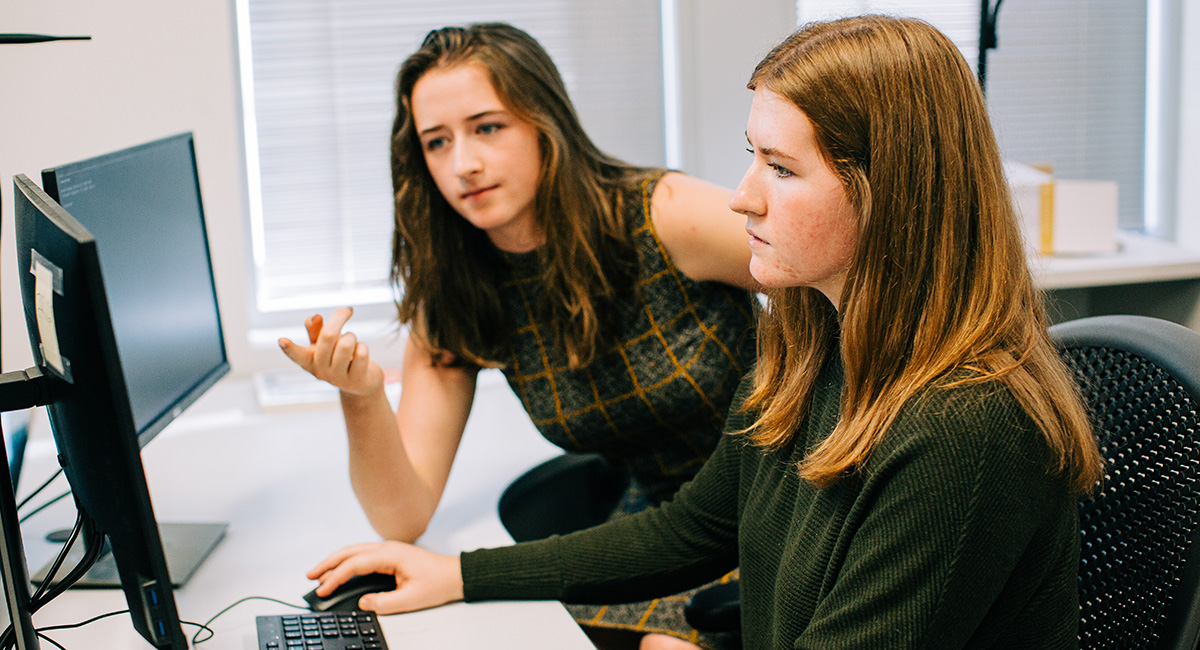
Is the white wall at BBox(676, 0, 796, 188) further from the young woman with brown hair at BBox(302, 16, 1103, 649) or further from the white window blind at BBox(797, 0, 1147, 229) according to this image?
the young woman with brown hair at BBox(302, 16, 1103, 649)

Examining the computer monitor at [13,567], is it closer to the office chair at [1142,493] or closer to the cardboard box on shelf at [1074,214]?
the office chair at [1142,493]

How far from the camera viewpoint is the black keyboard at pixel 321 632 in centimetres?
98

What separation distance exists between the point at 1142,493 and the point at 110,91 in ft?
6.68

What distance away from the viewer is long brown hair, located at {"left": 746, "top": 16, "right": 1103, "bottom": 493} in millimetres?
800

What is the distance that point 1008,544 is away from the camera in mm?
751

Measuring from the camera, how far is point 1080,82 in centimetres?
278

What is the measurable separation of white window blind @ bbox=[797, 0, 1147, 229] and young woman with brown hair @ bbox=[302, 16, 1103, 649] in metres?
2.00

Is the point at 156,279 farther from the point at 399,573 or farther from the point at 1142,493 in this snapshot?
the point at 1142,493

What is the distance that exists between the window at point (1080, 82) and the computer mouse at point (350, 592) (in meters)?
2.14

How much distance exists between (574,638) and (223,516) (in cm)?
66

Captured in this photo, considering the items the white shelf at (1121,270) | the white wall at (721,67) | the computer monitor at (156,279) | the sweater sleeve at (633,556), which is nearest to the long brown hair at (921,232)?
the sweater sleeve at (633,556)

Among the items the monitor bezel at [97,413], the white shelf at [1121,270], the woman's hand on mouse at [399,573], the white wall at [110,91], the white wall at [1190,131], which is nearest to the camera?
the monitor bezel at [97,413]

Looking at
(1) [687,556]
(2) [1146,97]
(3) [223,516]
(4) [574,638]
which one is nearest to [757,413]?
(1) [687,556]

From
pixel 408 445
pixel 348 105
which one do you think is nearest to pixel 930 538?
pixel 408 445
